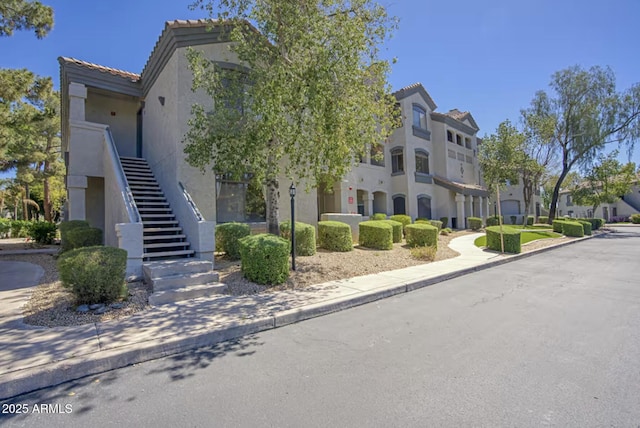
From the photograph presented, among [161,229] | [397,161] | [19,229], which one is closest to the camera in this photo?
[161,229]

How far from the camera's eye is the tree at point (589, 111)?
88.1 feet

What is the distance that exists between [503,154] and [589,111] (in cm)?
773

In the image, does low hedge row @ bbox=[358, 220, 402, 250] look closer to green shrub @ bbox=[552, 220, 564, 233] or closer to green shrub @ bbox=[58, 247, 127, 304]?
green shrub @ bbox=[58, 247, 127, 304]

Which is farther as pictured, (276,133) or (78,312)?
(276,133)

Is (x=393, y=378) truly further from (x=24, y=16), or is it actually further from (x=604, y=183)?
Answer: (x=604, y=183)

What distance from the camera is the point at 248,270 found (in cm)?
752

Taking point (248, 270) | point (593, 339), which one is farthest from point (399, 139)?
point (593, 339)

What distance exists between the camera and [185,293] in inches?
254

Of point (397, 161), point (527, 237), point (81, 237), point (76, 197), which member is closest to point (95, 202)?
point (76, 197)

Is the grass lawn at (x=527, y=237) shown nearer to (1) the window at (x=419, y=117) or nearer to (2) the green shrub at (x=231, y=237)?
(1) the window at (x=419, y=117)

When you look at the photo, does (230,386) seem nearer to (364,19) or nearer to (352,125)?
(352,125)

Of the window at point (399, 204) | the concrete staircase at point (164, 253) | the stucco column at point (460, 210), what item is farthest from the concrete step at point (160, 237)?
the stucco column at point (460, 210)

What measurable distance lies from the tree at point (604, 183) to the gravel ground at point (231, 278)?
2625 centimetres

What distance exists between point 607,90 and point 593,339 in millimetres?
32166
